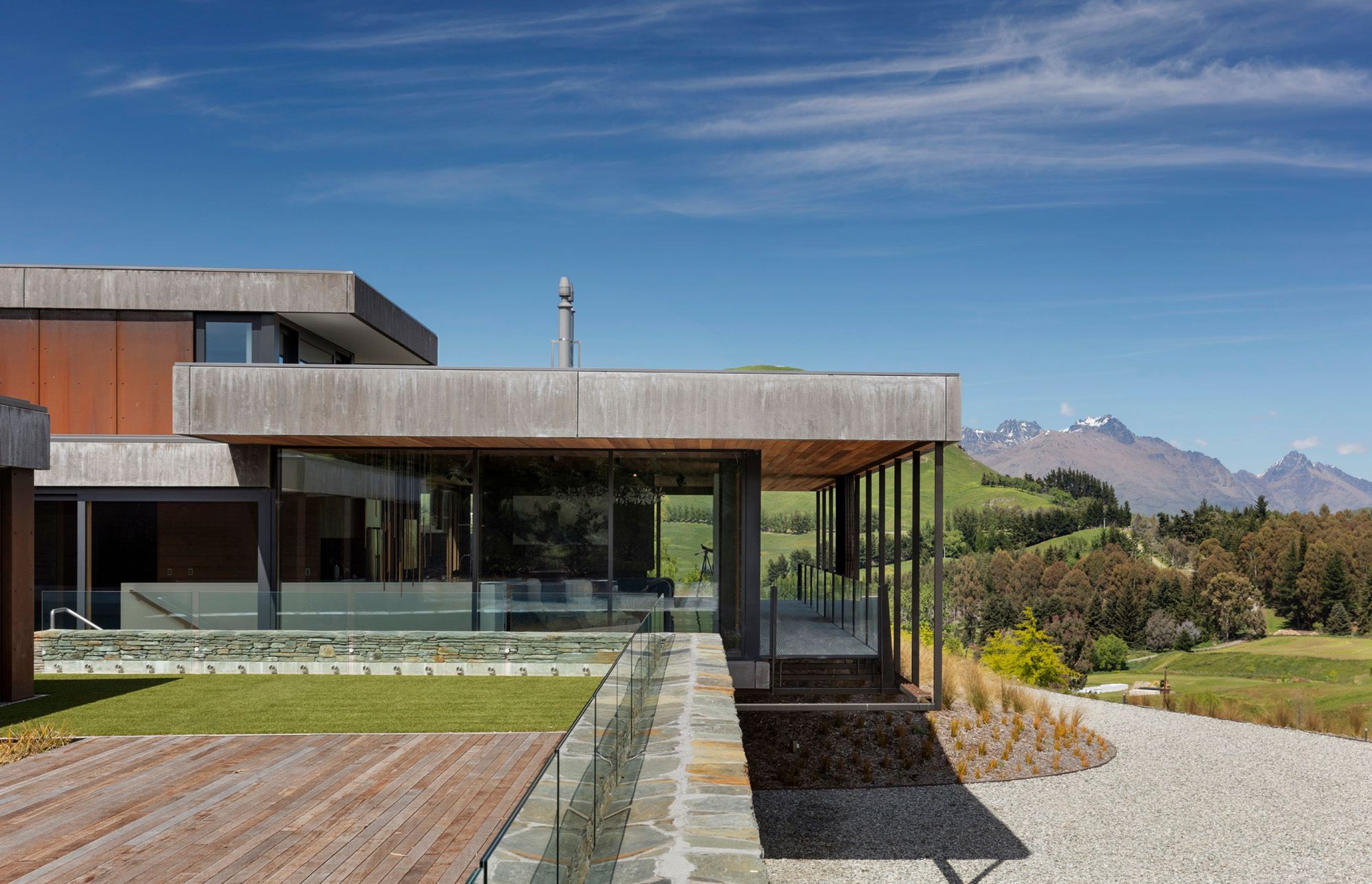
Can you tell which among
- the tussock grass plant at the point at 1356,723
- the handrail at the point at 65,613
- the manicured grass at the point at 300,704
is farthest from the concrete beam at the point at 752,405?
the tussock grass plant at the point at 1356,723

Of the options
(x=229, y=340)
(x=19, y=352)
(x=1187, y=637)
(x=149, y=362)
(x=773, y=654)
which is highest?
(x=229, y=340)

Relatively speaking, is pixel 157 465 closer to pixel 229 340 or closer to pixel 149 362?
pixel 149 362

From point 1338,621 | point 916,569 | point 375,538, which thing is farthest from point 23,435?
point 1338,621

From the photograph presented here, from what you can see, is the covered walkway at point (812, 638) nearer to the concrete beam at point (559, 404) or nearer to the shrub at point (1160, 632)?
the concrete beam at point (559, 404)

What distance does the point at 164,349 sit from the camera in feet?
50.0

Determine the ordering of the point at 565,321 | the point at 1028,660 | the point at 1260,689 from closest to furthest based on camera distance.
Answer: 1. the point at 565,321
2. the point at 1028,660
3. the point at 1260,689

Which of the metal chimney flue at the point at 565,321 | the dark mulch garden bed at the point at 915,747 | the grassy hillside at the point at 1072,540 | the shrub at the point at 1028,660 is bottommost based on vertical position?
the grassy hillside at the point at 1072,540

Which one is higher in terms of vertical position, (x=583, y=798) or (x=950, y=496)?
(x=583, y=798)

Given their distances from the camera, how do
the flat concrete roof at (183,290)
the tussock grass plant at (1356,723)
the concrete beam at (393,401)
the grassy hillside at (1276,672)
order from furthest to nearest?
1. the grassy hillside at (1276,672)
2. the tussock grass plant at (1356,723)
3. the flat concrete roof at (183,290)
4. the concrete beam at (393,401)

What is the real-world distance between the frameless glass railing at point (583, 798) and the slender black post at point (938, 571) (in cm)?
520

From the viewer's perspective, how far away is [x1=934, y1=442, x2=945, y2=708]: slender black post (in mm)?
10758

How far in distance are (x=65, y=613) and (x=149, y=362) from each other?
4317 millimetres

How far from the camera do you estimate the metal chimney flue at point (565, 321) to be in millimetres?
16891

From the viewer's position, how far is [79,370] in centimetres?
1519
